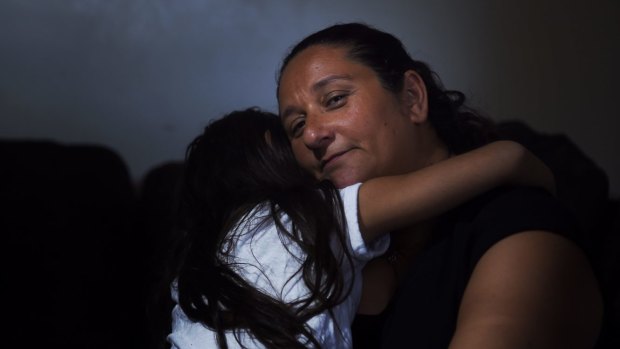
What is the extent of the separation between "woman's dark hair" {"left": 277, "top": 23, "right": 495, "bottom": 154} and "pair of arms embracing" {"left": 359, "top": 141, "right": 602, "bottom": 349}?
0.85 feet

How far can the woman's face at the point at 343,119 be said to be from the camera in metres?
1.40

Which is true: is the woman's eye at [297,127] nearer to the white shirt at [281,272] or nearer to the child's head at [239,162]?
the child's head at [239,162]

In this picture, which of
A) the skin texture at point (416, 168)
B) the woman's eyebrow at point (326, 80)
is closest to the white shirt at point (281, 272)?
the skin texture at point (416, 168)

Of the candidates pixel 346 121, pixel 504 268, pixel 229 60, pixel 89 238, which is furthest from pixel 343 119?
pixel 229 60

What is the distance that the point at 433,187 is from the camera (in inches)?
48.0

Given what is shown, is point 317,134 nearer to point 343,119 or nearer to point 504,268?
point 343,119

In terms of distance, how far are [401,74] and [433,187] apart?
35 cm

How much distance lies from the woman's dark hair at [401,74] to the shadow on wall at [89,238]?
0.55 m

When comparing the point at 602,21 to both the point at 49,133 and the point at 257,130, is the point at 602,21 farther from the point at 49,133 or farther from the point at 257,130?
the point at 49,133

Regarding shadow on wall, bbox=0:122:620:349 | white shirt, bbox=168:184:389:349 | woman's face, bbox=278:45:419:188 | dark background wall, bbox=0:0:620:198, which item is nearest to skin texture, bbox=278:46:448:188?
woman's face, bbox=278:45:419:188

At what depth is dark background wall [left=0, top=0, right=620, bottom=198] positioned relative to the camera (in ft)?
8.34

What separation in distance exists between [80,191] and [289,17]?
2.67 ft

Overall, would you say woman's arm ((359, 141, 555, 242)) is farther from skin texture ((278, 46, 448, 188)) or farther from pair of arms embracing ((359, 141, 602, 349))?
skin texture ((278, 46, 448, 188))

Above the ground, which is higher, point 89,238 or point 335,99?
point 335,99
